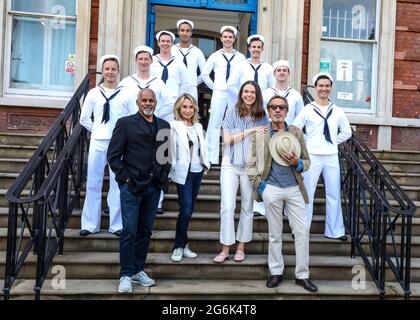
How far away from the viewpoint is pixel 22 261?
434 cm

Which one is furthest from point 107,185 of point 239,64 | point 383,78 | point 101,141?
point 383,78

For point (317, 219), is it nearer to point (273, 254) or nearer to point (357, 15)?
point (273, 254)

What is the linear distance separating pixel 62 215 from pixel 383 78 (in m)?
6.16

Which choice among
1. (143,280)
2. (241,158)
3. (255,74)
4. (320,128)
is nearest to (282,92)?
(255,74)

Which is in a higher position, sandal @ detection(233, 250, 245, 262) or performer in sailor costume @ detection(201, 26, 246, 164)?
performer in sailor costume @ detection(201, 26, 246, 164)

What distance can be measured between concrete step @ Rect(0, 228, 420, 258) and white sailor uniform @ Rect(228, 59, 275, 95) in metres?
2.06

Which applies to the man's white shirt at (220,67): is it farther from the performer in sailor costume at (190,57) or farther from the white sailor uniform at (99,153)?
the white sailor uniform at (99,153)

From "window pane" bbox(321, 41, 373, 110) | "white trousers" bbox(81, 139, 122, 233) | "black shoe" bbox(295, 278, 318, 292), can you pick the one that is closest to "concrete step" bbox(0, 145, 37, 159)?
"white trousers" bbox(81, 139, 122, 233)

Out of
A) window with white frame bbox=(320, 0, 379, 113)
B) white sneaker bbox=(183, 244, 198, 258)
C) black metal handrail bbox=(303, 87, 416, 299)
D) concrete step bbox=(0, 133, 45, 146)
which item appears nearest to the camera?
black metal handrail bbox=(303, 87, 416, 299)

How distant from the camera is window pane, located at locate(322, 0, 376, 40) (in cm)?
861

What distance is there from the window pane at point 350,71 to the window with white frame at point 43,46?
4.59 m

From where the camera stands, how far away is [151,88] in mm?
5406

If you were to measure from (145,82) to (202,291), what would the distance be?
8.13ft

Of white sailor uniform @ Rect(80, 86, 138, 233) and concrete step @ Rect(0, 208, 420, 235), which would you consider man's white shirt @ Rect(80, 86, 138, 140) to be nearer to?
white sailor uniform @ Rect(80, 86, 138, 233)
